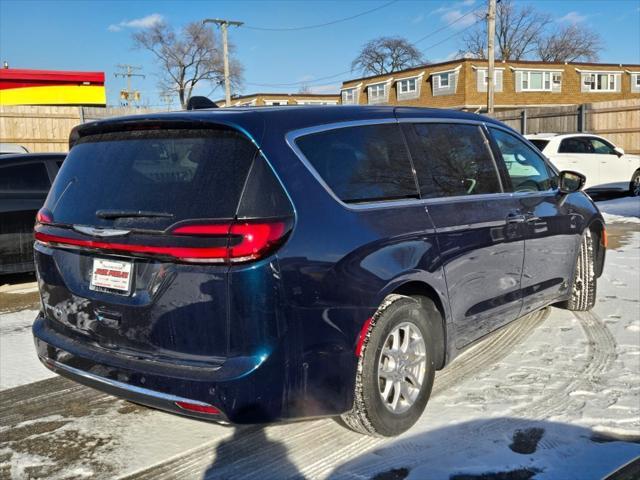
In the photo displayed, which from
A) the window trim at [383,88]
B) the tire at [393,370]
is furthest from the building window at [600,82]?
the tire at [393,370]

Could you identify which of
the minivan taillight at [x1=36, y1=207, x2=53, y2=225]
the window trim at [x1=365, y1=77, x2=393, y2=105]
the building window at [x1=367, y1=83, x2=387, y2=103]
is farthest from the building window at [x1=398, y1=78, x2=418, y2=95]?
the minivan taillight at [x1=36, y1=207, x2=53, y2=225]

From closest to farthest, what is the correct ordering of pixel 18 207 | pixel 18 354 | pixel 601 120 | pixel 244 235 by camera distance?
pixel 244 235
pixel 18 354
pixel 18 207
pixel 601 120

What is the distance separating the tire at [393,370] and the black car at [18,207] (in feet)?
17.1

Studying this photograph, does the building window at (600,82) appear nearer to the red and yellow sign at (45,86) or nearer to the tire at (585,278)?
the red and yellow sign at (45,86)

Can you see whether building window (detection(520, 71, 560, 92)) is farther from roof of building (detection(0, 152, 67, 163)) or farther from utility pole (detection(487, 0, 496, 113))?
roof of building (detection(0, 152, 67, 163))

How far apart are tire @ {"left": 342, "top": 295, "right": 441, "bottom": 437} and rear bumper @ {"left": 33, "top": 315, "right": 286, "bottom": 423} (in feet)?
1.73

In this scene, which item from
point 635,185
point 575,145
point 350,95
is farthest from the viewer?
point 350,95

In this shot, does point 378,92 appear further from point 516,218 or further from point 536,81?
point 516,218

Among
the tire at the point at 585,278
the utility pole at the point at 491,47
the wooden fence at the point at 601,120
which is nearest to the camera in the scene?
the tire at the point at 585,278

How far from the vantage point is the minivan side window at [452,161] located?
140 inches

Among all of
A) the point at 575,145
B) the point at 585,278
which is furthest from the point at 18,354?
the point at 575,145

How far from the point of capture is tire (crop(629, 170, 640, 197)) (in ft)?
51.4

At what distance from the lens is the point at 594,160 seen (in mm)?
15406

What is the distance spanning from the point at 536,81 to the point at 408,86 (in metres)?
9.82
